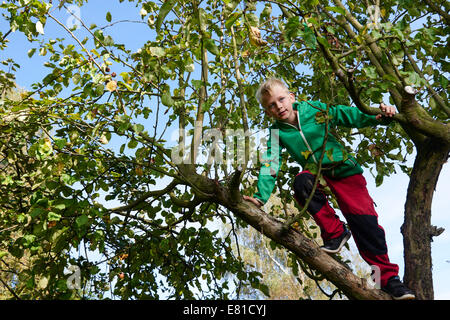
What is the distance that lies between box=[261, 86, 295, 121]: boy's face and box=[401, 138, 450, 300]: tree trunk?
117 cm

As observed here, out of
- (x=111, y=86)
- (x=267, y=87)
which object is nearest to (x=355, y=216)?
(x=267, y=87)

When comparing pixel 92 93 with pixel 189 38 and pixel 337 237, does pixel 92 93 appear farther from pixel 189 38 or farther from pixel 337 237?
pixel 337 237

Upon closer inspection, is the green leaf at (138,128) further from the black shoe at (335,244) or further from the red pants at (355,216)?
the black shoe at (335,244)

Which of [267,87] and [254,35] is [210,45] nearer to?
[254,35]

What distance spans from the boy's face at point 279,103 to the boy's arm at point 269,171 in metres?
0.15

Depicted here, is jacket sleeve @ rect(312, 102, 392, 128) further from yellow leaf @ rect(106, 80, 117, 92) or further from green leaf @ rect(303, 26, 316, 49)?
yellow leaf @ rect(106, 80, 117, 92)

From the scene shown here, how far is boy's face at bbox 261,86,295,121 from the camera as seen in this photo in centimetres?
322

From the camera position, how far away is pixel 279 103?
322 cm

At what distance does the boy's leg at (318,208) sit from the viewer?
2912mm

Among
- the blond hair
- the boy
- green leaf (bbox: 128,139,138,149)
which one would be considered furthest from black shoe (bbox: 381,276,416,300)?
green leaf (bbox: 128,139,138,149)

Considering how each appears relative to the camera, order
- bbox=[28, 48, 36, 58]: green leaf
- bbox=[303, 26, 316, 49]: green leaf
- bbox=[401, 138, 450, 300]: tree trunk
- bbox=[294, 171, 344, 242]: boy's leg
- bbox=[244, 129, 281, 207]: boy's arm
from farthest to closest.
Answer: bbox=[28, 48, 36, 58]: green leaf → bbox=[244, 129, 281, 207]: boy's arm → bbox=[401, 138, 450, 300]: tree trunk → bbox=[294, 171, 344, 242]: boy's leg → bbox=[303, 26, 316, 49]: green leaf

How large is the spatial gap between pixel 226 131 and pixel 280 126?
0.78m

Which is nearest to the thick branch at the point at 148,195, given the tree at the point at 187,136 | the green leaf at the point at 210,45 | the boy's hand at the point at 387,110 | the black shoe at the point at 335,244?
the tree at the point at 187,136
